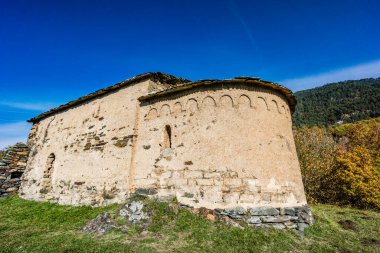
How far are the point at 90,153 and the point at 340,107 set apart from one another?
184 feet

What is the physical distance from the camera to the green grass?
4742 mm

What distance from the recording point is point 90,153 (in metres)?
8.96

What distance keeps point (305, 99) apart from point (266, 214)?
68394 mm

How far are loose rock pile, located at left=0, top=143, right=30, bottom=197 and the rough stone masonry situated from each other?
3914mm

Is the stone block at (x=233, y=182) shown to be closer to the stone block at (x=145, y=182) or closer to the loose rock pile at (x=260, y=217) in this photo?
the loose rock pile at (x=260, y=217)

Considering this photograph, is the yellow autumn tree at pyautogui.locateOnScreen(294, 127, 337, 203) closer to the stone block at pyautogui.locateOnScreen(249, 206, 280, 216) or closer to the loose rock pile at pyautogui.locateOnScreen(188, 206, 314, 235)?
the loose rock pile at pyautogui.locateOnScreen(188, 206, 314, 235)

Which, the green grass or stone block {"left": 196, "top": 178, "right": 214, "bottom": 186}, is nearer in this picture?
the green grass

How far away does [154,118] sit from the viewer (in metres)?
7.89

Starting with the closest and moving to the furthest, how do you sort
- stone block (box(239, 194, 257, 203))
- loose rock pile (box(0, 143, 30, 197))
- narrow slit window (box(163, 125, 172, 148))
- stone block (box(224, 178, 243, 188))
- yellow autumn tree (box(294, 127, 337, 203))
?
stone block (box(239, 194, 257, 203))
stone block (box(224, 178, 243, 188))
narrow slit window (box(163, 125, 172, 148))
loose rock pile (box(0, 143, 30, 197))
yellow autumn tree (box(294, 127, 337, 203))

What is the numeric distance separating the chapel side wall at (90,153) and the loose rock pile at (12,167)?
72cm

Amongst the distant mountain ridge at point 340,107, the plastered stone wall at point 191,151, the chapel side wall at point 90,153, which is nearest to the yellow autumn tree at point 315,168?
the plastered stone wall at point 191,151

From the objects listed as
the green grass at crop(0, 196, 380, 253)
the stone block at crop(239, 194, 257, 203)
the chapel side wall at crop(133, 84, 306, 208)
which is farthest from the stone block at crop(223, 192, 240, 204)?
the green grass at crop(0, 196, 380, 253)

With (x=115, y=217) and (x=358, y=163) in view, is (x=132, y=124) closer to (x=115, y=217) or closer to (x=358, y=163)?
(x=115, y=217)

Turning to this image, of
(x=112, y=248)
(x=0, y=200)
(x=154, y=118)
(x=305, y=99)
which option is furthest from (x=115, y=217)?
(x=305, y=99)
